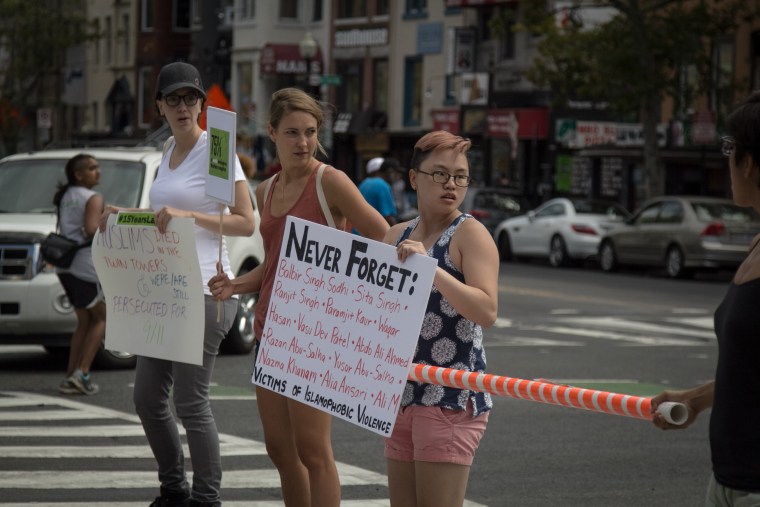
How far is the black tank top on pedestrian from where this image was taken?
13.2 feet

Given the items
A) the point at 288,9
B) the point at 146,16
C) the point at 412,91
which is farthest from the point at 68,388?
the point at 146,16

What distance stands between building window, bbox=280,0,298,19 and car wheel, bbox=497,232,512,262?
26.8 m

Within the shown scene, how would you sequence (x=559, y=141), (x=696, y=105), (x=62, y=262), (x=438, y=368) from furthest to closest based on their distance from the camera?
1. (x=559, y=141)
2. (x=696, y=105)
3. (x=62, y=262)
4. (x=438, y=368)

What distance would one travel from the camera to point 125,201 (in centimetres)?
1403

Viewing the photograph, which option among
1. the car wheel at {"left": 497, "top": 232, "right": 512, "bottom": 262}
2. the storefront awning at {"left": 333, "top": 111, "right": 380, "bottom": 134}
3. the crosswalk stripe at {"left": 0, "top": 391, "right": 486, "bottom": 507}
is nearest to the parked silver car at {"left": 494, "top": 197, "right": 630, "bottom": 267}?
the car wheel at {"left": 497, "top": 232, "right": 512, "bottom": 262}

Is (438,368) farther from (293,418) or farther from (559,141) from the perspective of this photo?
(559,141)

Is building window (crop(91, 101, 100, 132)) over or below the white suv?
below

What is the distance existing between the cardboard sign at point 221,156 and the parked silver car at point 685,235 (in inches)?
885

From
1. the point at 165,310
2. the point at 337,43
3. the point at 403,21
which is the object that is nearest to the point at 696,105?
the point at 403,21

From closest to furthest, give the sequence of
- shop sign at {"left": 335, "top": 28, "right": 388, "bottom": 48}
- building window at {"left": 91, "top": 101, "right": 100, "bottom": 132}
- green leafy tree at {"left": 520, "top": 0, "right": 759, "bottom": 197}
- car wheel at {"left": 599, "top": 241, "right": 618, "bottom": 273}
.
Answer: car wheel at {"left": 599, "top": 241, "right": 618, "bottom": 273}
green leafy tree at {"left": 520, "top": 0, "right": 759, "bottom": 197}
shop sign at {"left": 335, "top": 28, "right": 388, "bottom": 48}
building window at {"left": 91, "top": 101, "right": 100, "bottom": 132}

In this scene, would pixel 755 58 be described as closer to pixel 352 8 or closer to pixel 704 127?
pixel 704 127

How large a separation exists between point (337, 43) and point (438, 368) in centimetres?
5485

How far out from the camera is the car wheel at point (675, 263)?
30.4 meters

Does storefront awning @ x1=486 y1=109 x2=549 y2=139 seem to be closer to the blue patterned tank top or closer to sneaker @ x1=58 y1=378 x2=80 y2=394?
sneaker @ x1=58 y1=378 x2=80 y2=394
